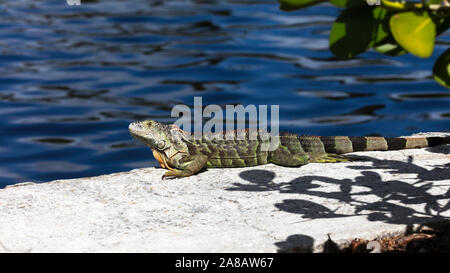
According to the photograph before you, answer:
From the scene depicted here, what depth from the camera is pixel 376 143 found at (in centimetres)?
627

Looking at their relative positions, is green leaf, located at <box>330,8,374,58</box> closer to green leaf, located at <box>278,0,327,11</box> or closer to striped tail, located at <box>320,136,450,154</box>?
green leaf, located at <box>278,0,327,11</box>

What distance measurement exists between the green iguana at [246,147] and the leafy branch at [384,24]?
3.13 meters

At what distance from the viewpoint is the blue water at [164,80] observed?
379 inches

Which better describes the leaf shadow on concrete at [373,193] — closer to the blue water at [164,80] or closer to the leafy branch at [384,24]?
the leafy branch at [384,24]

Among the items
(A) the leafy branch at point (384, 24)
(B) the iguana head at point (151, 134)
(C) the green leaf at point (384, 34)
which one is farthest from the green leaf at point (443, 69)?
(B) the iguana head at point (151, 134)

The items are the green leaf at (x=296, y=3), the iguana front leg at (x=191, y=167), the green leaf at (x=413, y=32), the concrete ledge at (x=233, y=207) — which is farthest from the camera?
the iguana front leg at (x=191, y=167)

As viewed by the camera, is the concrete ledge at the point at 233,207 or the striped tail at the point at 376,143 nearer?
the concrete ledge at the point at 233,207

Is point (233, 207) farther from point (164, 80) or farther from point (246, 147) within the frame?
point (164, 80)

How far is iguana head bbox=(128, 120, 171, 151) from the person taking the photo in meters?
6.13

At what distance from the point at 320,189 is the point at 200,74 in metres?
7.23

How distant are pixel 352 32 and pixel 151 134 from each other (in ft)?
11.7

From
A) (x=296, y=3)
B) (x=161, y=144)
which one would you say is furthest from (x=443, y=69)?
(x=161, y=144)
